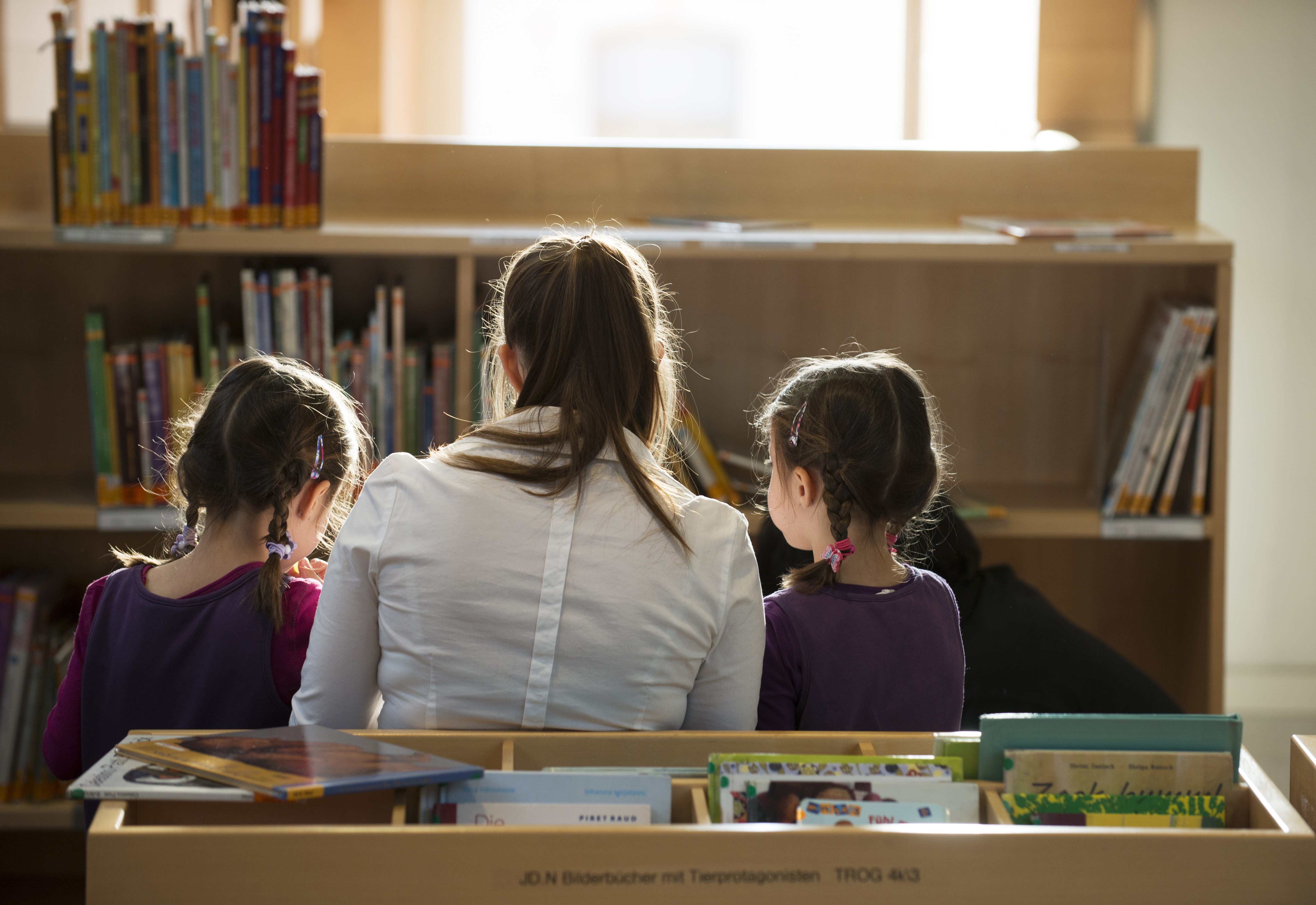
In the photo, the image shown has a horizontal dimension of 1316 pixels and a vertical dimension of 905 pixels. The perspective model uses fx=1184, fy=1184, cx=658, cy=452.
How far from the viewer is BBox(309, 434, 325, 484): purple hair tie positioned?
141 cm

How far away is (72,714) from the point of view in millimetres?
1375

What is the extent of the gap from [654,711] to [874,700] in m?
0.29

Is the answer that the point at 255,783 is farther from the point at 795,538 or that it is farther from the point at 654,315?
the point at 795,538

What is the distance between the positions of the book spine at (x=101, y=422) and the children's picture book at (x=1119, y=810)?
1686 mm

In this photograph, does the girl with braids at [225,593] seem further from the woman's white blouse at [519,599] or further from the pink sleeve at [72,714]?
the woman's white blouse at [519,599]

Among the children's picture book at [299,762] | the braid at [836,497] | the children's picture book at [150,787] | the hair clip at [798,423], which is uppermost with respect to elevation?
the hair clip at [798,423]

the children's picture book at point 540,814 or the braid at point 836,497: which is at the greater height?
the braid at point 836,497

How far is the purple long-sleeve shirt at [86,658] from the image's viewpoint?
134cm

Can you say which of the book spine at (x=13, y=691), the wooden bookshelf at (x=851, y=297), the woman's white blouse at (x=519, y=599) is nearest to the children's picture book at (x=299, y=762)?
the woman's white blouse at (x=519, y=599)

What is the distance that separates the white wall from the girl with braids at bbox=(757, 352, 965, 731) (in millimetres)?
2333

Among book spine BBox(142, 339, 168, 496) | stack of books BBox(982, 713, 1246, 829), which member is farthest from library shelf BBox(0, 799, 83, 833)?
stack of books BBox(982, 713, 1246, 829)

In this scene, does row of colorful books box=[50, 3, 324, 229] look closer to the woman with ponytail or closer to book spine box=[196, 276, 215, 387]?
book spine box=[196, 276, 215, 387]

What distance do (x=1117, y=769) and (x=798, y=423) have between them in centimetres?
60

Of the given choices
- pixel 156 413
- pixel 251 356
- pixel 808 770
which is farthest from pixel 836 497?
pixel 156 413
